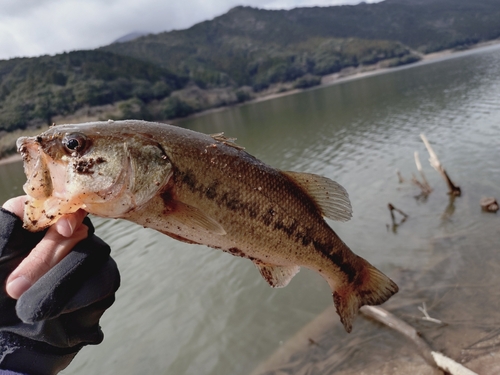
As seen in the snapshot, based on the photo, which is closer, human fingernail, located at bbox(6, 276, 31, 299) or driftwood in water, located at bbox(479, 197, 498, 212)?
human fingernail, located at bbox(6, 276, 31, 299)

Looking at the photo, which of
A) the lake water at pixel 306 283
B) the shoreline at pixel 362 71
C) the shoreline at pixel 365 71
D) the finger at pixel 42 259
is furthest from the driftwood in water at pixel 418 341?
the shoreline at pixel 365 71

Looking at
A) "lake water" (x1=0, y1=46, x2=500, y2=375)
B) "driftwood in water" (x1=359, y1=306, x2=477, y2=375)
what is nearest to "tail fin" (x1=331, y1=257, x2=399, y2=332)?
"driftwood in water" (x1=359, y1=306, x2=477, y2=375)

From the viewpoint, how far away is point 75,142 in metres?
2.21

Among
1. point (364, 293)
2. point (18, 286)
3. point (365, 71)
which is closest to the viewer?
point (18, 286)

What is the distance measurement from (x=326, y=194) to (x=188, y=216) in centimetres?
130

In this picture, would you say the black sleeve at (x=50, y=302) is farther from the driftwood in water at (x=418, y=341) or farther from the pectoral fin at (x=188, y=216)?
the driftwood in water at (x=418, y=341)

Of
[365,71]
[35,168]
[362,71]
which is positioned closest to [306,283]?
[35,168]

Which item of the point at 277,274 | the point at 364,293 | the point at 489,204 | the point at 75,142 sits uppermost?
the point at 75,142

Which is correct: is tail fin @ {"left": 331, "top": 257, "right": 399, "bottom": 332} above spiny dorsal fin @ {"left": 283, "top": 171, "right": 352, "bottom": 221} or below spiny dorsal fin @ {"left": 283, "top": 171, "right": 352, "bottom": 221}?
below

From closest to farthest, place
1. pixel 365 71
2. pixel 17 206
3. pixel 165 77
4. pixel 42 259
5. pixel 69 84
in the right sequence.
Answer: pixel 42 259
pixel 17 206
pixel 69 84
pixel 165 77
pixel 365 71

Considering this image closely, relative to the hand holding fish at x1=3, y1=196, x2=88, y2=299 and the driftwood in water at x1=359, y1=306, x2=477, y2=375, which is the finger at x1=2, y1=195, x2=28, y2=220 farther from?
the driftwood in water at x1=359, y1=306, x2=477, y2=375

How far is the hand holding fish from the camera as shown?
2.18 meters

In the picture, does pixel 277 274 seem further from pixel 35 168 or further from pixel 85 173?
pixel 35 168

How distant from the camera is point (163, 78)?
12119 cm
